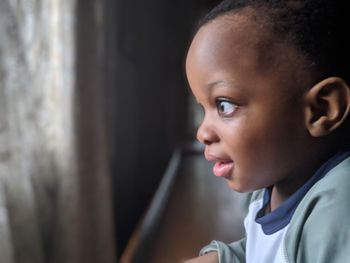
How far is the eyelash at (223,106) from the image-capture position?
16.6 inches

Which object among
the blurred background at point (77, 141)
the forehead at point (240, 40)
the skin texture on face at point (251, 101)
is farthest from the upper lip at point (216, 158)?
the blurred background at point (77, 141)

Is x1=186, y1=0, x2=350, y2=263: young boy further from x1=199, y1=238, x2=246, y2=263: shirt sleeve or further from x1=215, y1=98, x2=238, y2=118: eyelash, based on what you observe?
x1=199, y1=238, x2=246, y2=263: shirt sleeve

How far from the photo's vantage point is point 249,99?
1.36 feet

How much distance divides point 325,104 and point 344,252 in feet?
0.48

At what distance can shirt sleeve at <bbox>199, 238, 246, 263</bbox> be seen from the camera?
1.81ft

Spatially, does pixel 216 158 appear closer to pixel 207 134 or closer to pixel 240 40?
pixel 207 134

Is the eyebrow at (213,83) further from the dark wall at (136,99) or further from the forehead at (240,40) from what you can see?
the dark wall at (136,99)

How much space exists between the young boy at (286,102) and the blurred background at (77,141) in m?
0.64

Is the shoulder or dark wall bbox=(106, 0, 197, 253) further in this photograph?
dark wall bbox=(106, 0, 197, 253)

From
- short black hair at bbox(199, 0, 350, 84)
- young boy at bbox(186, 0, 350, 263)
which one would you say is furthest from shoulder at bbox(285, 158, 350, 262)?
short black hair at bbox(199, 0, 350, 84)

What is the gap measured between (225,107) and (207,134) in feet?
0.12

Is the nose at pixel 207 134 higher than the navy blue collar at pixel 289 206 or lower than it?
higher

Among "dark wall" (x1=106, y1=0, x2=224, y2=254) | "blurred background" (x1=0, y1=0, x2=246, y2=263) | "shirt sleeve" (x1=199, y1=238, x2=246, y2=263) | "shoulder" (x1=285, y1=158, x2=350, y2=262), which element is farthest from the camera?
"dark wall" (x1=106, y1=0, x2=224, y2=254)

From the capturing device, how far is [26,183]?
1.08 meters
